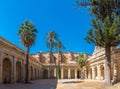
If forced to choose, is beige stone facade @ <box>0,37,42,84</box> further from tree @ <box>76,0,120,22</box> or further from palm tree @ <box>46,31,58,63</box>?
palm tree @ <box>46,31,58,63</box>

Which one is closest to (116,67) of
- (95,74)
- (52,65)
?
(95,74)

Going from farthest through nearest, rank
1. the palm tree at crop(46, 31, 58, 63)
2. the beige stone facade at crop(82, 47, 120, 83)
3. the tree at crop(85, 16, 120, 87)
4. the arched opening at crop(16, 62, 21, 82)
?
the palm tree at crop(46, 31, 58, 63) < the arched opening at crop(16, 62, 21, 82) < the beige stone facade at crop(82, 47, 120, 83) < the tree at crop(85, 16, 120, 87)

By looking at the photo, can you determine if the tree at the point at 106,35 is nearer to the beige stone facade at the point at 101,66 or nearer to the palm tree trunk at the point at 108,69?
the palm tree trunk at the point at 108,69

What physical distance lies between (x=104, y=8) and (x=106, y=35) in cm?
354

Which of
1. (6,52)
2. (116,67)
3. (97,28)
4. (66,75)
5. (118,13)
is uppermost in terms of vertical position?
(118,13)

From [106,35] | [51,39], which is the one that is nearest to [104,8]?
[106,35]

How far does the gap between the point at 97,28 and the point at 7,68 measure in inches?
560

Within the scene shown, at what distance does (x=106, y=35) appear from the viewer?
2608 cm

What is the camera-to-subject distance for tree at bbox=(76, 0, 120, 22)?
1062 inches

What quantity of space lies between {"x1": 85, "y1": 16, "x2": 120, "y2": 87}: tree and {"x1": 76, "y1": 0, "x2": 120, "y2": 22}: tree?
3.41 feet

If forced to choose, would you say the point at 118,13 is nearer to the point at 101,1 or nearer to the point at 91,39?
the point at 101,1

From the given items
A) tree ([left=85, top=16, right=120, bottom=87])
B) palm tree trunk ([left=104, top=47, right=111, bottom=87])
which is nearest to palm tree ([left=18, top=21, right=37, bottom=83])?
tree ([left=85, top=16, right=120, bottom=87])

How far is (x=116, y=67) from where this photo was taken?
3350 centimetres

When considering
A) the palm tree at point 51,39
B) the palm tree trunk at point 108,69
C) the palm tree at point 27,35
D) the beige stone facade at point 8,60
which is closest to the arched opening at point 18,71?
the beige stone facade at point 8,60
